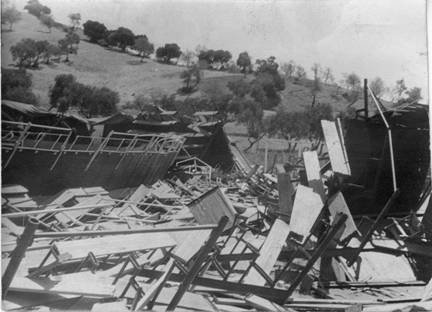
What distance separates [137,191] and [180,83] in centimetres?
766

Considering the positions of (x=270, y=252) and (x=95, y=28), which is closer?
(x=270, y=252)

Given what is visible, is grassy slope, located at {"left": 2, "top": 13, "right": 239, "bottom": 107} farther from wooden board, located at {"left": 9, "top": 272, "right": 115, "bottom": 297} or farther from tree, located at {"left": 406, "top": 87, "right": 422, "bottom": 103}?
tree, located at {"left": 406, "top": 87, "right": 422, "bottom": 103}

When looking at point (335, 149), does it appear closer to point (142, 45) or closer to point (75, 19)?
point (142, 45)

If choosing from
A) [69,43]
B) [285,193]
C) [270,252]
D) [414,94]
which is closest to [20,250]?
[270,252]

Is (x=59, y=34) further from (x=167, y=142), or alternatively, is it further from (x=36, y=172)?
(x=167, y=142)

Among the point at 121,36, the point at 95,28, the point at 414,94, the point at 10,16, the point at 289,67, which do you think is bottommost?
the point at 10,16

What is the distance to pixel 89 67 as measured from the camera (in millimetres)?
8617

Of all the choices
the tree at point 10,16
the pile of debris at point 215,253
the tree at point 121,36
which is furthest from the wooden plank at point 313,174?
the tree at point 10,16

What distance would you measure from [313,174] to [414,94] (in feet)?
7.77

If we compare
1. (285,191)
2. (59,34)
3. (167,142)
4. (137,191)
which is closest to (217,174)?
(167,142)

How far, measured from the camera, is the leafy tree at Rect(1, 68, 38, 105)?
17.6ft

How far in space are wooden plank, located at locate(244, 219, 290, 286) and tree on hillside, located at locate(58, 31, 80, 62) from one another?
4.89 metres

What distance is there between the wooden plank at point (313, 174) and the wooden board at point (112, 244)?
3.29 metres

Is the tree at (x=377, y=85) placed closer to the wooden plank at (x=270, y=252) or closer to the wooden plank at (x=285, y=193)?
the wooden plank at (x=285, y=193)
